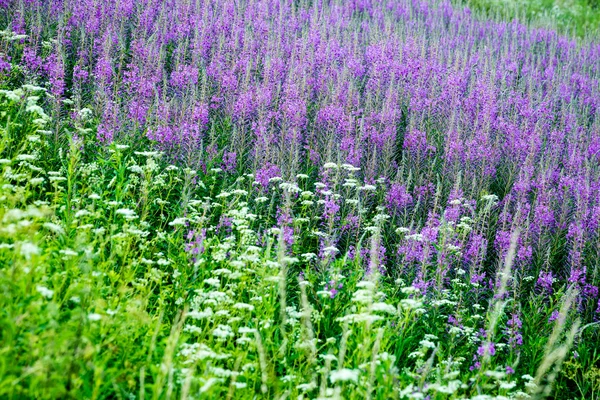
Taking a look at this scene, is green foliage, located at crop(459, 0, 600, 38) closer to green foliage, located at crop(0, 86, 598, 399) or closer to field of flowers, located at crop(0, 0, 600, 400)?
field of flowers, located at crop(0, 0, 600, 400)

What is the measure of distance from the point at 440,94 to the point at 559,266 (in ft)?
7.71

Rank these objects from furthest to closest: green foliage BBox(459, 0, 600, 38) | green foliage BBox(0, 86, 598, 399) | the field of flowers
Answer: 1. green foliage BBox(459, 0, 600, 38)
2. the field of flowers
3. green foliage BBox(0, 86, 598, 399)

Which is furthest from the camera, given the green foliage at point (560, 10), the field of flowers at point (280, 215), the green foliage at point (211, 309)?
the green foliage at point (560, 10)

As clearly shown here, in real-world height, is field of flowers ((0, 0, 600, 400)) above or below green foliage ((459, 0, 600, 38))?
below

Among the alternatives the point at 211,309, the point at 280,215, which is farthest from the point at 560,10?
the point at 211,309

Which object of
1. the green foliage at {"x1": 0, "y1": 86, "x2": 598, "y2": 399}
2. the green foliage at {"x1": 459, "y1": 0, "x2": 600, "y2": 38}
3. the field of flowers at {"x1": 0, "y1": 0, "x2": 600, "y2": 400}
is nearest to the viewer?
the green foliage at {"x1": 0, "y1": 86, "x2": 598, "y2": 399}

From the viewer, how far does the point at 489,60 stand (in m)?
8.42

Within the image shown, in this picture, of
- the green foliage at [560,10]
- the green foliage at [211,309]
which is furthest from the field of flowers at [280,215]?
the green foliage at [560,10]

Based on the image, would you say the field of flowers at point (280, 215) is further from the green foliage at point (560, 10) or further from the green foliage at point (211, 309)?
the green foliage at point (560, 10)

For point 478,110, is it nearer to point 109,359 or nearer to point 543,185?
point 543,185

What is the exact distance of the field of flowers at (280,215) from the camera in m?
3.05

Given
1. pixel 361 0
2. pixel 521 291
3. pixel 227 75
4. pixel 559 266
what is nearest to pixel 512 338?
pixel 521 291

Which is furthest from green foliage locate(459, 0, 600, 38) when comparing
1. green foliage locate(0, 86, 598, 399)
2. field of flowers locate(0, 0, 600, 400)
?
green foliage locate(0, 86, 598, 399)

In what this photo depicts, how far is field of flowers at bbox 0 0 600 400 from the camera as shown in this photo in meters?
3.05
